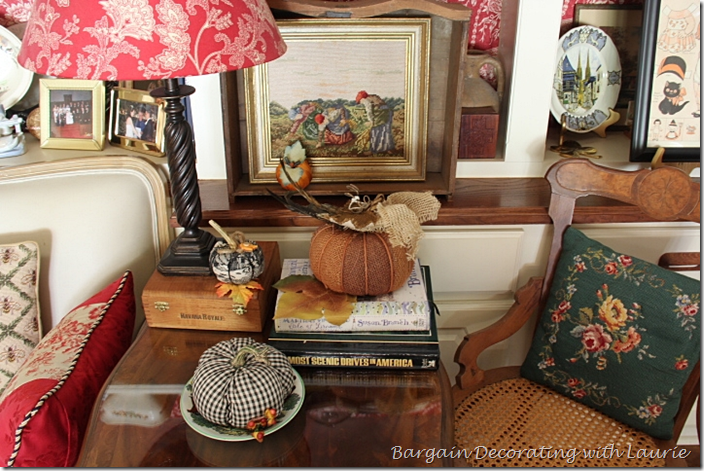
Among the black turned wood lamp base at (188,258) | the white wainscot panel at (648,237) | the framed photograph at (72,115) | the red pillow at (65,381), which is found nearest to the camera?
the red pillow at (65,381)

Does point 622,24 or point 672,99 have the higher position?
point 622,24

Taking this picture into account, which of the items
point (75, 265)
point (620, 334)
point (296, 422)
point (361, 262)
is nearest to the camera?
point (296, 422)

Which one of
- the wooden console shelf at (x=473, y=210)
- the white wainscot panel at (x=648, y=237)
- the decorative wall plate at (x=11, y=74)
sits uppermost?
the decorative wall plate at (x=11, y=74)

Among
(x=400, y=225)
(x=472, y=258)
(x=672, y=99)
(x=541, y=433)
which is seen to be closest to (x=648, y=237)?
(x=672, y=99)

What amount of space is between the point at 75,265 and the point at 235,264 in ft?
1.44

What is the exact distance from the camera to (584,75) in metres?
1.43

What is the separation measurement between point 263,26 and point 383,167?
0.52m

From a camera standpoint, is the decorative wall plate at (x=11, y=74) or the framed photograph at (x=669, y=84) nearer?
the framed photograph at (x=669, y=84)

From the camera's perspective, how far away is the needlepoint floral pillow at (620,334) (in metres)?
1.14

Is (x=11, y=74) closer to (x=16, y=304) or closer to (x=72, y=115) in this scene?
(x=72, y=115)

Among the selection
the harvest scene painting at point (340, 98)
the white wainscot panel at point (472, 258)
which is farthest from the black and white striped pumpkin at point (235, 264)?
the white wainscot panel at point (472, 258)

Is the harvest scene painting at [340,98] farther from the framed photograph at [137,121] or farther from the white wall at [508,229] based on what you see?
the framed photograph at [137,121]

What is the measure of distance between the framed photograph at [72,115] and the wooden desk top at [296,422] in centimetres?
69

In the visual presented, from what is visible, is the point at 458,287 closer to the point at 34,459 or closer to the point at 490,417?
the point at 490,417
